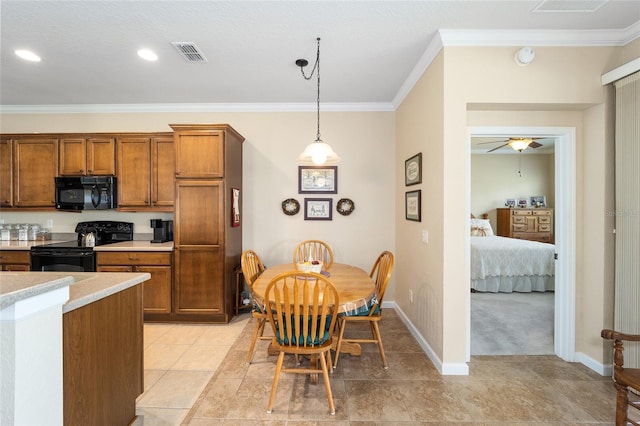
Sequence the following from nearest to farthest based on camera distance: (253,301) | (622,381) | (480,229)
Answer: (622,381), (253,301), (480,229)

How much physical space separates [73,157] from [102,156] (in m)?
0.40

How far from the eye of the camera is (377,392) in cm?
206

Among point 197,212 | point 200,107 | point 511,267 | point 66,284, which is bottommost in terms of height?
point 511,267

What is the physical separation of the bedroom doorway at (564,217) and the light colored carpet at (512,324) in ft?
1.08

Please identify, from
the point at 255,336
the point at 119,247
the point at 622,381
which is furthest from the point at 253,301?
the point at 622,381

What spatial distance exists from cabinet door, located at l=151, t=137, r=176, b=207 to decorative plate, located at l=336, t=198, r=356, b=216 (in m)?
2.20

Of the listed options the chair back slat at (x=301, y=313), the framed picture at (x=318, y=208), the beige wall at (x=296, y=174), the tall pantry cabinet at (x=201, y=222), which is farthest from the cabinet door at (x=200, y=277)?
the chair back slat at (x=301, y=313)

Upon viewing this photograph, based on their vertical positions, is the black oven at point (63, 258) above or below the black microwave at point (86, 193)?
below

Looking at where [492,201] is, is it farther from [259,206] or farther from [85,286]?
[85,286]

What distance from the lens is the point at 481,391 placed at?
208 centimetres

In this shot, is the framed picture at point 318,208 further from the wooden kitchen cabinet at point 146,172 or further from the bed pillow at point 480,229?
the bed pillow at point 480,229

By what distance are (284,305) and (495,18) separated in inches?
104

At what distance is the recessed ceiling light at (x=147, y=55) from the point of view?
252 cm

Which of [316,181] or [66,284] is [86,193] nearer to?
[316,181]
